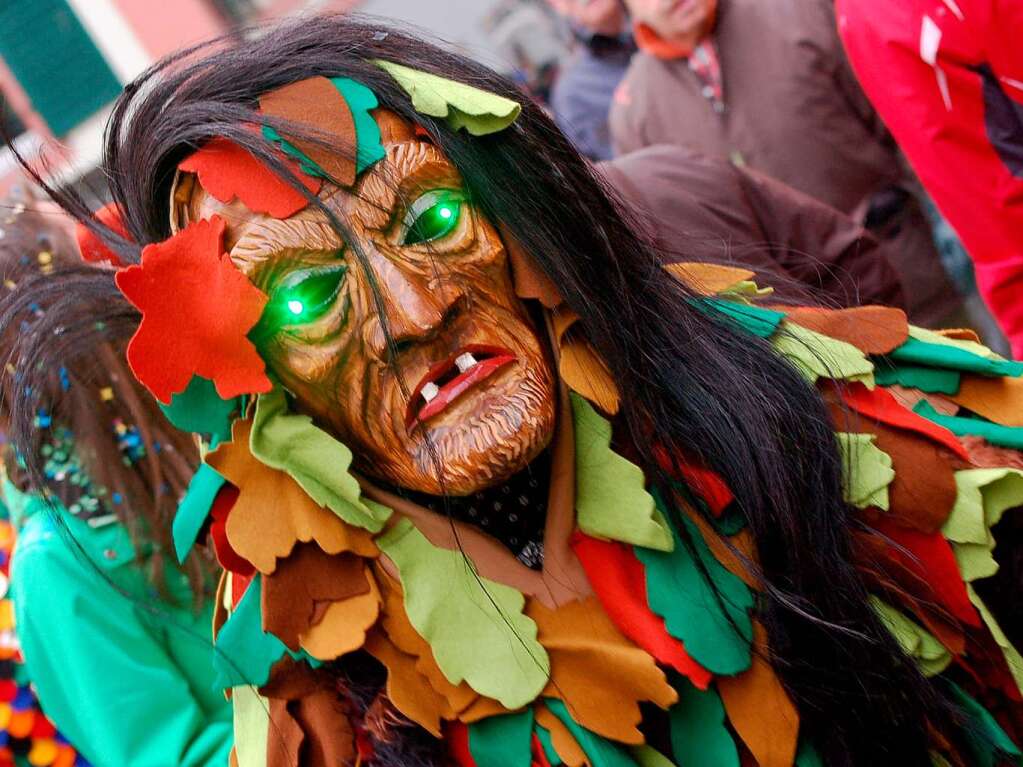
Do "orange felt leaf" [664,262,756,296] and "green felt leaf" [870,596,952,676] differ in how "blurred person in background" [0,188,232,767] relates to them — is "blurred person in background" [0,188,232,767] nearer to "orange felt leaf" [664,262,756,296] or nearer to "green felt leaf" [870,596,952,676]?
"orange felt leaf" [664,262,756,296]

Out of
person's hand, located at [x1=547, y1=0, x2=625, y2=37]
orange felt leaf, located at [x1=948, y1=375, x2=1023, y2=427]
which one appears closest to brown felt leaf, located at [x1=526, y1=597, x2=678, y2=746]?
orange felt leaf, located at [x1=948, y1=375, x2=1023, y2=427]

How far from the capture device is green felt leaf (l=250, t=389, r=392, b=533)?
1.07 meters

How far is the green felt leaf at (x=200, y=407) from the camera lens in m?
1.09

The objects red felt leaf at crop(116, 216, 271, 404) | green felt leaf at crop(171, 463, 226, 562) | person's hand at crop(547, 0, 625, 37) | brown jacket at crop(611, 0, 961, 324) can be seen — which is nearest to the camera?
red felt leaf at crop(116, 216, 271, 404)

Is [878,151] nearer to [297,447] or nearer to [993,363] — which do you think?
[993,363]

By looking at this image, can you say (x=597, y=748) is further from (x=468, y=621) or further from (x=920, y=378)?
(x=920, y=378)

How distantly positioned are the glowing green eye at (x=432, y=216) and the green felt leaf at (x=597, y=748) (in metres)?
0.50

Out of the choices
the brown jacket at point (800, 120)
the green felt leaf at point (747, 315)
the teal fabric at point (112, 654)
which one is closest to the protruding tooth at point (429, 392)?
the green felt leaf at point (747, 315)

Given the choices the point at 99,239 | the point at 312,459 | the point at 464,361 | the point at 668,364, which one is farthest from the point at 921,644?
the point at 99,239

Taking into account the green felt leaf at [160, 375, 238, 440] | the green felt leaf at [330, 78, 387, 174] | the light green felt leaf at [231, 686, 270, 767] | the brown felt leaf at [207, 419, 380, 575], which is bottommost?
the light green felt leaf at [231, 686, 270, 767]

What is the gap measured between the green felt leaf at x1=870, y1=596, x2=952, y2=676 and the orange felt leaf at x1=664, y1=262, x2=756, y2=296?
1.26 ft

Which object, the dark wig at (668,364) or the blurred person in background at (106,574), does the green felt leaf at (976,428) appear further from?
the blurred person in background at (106,574)

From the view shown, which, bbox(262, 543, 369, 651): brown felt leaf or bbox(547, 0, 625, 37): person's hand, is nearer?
bbox(262, 543, 369, 651): brown felt leaf

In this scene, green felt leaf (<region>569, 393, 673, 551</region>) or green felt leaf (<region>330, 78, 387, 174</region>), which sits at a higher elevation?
green felt leaf (<region>330, 78, 387, 174</region>)
